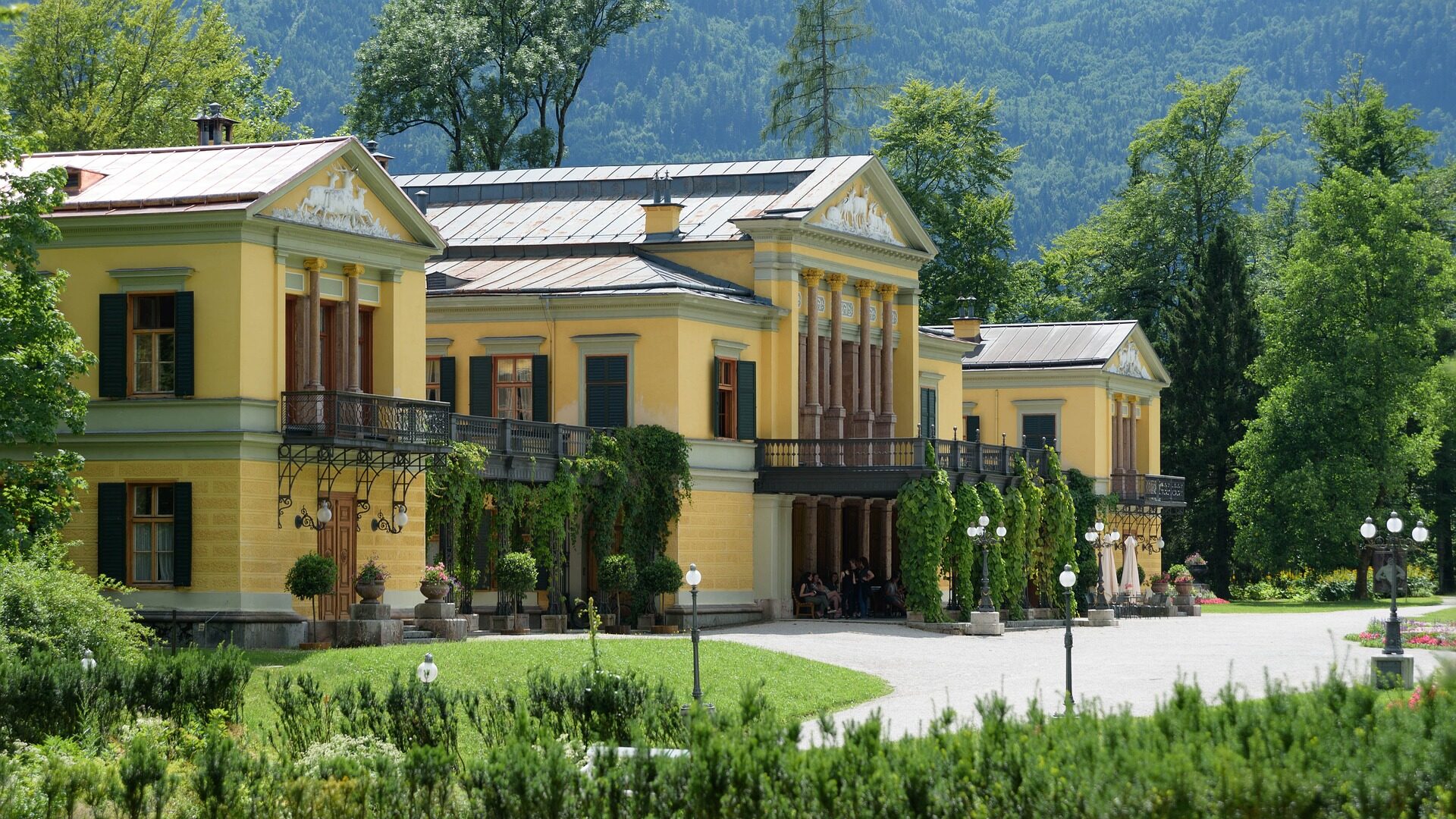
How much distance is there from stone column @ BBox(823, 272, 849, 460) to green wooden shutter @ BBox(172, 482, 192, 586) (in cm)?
1963

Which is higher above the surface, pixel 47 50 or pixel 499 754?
pixel 47 50

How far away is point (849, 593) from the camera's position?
4956cm

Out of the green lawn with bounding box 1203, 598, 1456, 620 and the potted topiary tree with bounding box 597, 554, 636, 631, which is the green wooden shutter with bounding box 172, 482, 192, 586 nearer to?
the potted topiary tree with bounding box 597, 554, 636, 631

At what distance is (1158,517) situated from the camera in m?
69.3

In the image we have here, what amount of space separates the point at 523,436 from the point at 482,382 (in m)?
5.48

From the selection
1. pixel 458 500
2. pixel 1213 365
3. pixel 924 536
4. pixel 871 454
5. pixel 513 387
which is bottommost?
pixel 924 536

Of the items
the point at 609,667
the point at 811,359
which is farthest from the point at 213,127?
the point at 609,667

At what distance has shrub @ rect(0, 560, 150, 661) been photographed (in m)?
26.3

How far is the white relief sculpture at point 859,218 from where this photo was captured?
49.7 meters

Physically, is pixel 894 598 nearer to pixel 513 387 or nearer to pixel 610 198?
pixel 513 387

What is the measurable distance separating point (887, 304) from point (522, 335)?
10268 mm

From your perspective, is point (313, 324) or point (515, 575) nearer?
point (313, 324)

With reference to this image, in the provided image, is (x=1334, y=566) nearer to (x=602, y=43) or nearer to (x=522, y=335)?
(x=602, y=43)

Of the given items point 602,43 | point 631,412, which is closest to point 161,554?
point 631,412
